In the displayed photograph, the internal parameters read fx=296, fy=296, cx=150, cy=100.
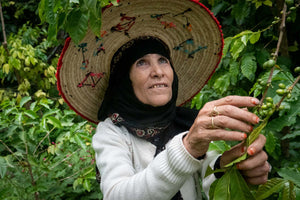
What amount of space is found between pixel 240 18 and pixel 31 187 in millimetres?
1827

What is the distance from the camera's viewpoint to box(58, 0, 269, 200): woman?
0.95m

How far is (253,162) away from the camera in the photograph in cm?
89

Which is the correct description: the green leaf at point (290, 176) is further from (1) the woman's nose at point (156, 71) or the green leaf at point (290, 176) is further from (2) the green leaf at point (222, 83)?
(2) the green leaf at point (222, 83)

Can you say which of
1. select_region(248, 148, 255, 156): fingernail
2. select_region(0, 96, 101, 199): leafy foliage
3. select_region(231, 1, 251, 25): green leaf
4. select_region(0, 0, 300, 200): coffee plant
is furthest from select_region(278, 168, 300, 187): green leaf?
select_region(0, 96, 101, 199): leafy foliage

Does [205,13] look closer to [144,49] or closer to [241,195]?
[144,49]

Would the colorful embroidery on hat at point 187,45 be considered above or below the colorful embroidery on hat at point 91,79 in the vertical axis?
above

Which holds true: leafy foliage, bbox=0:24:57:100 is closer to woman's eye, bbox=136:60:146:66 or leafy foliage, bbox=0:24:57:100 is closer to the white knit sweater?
woman's eye, bbox=136:60:146:66

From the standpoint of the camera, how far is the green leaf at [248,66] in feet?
5.18

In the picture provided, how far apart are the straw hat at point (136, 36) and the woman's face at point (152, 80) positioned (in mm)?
162

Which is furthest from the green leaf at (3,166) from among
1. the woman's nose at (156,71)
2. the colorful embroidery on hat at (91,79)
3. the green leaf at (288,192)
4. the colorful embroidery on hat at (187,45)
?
the green leaf at (288,192)

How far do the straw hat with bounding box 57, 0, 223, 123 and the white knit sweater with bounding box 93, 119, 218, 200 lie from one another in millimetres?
256

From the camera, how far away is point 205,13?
1.40m

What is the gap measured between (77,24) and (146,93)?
17.9 inches

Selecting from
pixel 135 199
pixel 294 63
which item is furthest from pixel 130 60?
pixel 294 63
